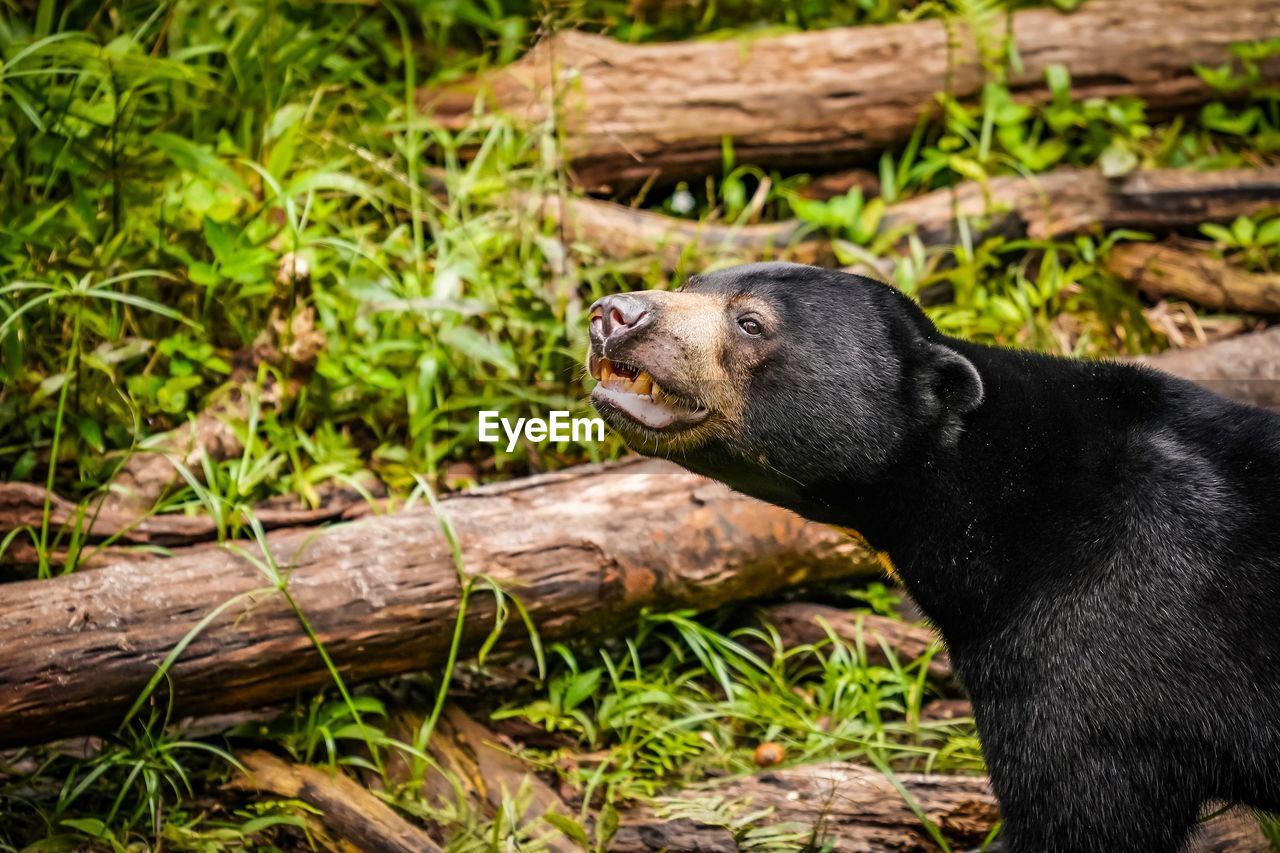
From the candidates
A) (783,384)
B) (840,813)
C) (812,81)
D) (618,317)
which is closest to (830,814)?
(840,813)

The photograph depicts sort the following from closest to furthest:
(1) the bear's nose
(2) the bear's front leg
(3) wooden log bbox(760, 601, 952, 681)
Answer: (2) the bear's front leg → (1) the bear's nose → (3) wooden log bbox(760, 601, 952, 681)

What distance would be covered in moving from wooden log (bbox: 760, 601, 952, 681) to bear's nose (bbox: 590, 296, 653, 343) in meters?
1.75

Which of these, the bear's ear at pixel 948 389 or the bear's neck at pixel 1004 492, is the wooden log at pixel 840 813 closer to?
the bear's neck at pixel 1004 492

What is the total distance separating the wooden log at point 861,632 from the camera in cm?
432

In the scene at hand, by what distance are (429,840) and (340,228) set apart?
2722 mm

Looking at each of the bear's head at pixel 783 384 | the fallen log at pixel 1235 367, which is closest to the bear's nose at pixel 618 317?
the bear's head at pixel 783 384

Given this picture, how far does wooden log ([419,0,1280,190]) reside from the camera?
19.4 ft

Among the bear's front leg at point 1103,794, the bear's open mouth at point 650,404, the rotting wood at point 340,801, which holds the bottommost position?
the rotting wood at point 340,801

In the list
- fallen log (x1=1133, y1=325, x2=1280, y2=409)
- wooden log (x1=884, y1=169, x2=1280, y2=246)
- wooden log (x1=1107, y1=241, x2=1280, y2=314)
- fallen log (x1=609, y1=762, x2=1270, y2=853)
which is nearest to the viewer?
fallen log (x1=609, y1=762, x2=1270, y2=853)

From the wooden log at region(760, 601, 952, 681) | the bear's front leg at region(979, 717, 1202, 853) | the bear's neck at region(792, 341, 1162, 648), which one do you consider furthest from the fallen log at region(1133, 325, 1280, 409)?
the bear's front leg at region(979, 717, 1202, 853)

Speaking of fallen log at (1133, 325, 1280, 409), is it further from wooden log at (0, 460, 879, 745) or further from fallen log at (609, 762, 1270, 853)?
fallen log at (609, 762, 1270, 853)

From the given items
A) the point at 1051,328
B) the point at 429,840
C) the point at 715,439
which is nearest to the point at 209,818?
the point at 429,840

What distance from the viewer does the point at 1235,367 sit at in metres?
5.09

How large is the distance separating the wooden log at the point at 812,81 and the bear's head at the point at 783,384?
9.20ft
